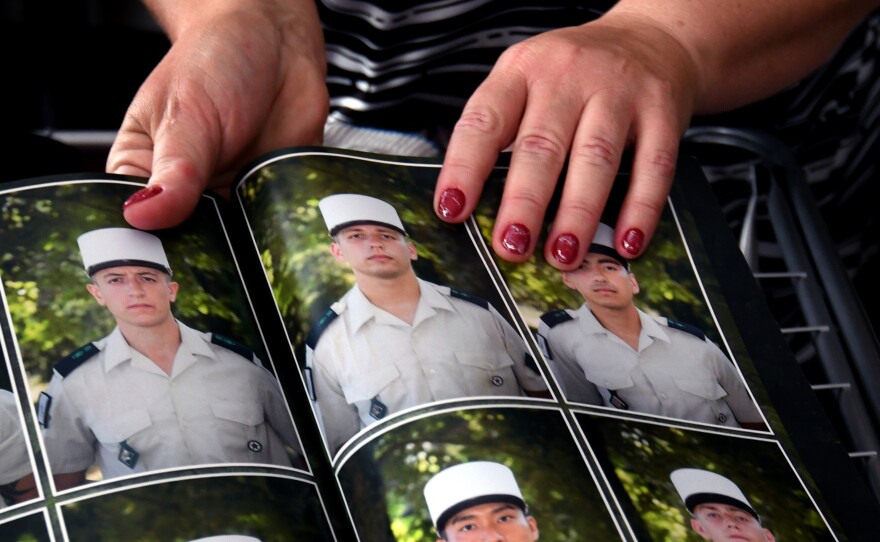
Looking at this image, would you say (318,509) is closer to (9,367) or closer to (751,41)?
(9,367)

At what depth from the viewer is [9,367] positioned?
367 mm

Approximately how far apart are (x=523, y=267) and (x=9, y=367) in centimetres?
23

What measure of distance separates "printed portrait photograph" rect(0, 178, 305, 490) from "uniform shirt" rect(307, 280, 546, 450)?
26 mm

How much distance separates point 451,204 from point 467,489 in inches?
6.4

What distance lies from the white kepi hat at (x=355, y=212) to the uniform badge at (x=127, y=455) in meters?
0.13

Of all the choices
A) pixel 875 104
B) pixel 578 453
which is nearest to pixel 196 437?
pixel 578 453

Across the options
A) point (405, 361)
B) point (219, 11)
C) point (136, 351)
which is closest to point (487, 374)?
point (405, 361)

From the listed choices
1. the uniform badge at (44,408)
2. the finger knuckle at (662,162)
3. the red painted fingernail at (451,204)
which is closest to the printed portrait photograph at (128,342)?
the uniform badge at (44,408)

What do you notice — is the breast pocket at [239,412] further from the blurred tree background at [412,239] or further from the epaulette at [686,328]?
the epaulette at [686,328]

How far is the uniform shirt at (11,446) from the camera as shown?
34 cm

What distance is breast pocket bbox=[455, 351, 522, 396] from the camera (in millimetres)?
389

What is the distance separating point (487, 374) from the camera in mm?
397

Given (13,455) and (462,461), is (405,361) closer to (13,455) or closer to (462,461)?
(462,461)

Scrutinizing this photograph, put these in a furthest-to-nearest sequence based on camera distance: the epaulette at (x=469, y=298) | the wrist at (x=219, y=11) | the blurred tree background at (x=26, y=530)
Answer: the wrist at (x=219, y=11)
the epaulette at (x=469, y=298)
the blurred tree background at (x=26, y=530)
